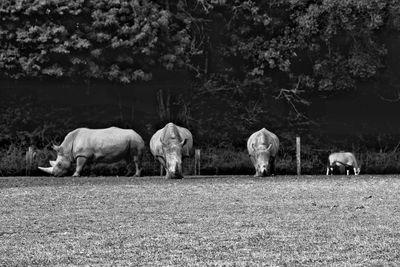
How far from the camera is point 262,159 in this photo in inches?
1176

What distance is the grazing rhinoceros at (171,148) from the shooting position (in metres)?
28.3

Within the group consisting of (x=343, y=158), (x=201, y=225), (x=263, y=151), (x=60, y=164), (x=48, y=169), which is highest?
(x=263, y=151)

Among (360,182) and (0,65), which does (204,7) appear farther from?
(360,182)

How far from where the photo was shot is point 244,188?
75.4 feet

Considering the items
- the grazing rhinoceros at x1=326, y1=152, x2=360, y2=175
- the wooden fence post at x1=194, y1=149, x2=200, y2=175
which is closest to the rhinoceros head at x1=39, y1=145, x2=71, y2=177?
the wooden fence post at x1=194, y1=149, x2=200, y2=175

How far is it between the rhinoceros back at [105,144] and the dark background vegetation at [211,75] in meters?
1.37

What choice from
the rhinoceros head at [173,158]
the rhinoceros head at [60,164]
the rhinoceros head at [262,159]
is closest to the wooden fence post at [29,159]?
the rhinoceros head at [60,164]

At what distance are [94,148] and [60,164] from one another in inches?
44.1

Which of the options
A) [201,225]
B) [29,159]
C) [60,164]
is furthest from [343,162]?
[201,225]

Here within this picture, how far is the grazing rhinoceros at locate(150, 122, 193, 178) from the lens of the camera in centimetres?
2834

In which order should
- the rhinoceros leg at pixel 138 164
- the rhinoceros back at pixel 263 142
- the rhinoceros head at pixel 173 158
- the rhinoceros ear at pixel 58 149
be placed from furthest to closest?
the rhinoceros leg at pixel 138 164 → the rhinoceros ear at pixel 58 149 → the rhinoceros back at pixel 263 142 → the rhinoceros head at pixel 173 158

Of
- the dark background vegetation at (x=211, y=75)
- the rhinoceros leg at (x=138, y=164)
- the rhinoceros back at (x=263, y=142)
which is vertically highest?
the dark background vegetation at (x=211, y=75)

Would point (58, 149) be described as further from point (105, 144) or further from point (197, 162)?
point (197, 162)

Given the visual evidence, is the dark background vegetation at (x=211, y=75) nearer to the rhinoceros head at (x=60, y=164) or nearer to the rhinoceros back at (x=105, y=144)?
the rhinoceros head at (x=60, y=164)
